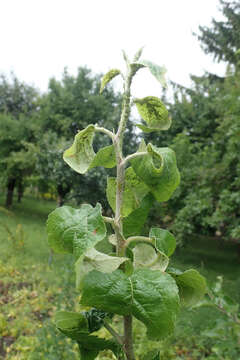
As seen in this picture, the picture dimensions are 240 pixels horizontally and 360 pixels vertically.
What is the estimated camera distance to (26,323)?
3.45m

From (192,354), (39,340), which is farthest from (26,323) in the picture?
(192,354)

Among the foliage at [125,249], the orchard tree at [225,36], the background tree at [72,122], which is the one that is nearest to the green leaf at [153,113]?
the foliage at [125,249]

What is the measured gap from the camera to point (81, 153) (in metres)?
0.52

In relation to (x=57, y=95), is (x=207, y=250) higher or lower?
lower

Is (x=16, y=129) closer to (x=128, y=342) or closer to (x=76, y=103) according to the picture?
(x=76, y=103)

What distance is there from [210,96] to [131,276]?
839cm

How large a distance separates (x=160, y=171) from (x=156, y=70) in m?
0.16

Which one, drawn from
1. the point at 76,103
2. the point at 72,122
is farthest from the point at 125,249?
the point at 76,103

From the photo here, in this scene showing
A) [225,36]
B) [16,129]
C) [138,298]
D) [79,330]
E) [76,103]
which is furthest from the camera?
[16,129]

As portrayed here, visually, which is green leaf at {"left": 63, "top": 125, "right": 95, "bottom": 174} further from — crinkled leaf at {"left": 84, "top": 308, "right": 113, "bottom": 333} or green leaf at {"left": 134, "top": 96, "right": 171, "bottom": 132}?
crinkled leaf at {"left": 84, "top": 308, "right": 113, "bottom": 333}

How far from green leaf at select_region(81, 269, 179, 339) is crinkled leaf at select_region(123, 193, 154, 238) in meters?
0.15

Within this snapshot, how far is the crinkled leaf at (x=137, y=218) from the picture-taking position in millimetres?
538

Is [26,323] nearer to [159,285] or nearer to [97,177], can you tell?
[97,177]

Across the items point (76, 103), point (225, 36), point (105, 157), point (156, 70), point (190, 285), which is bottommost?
point (190, 285)
